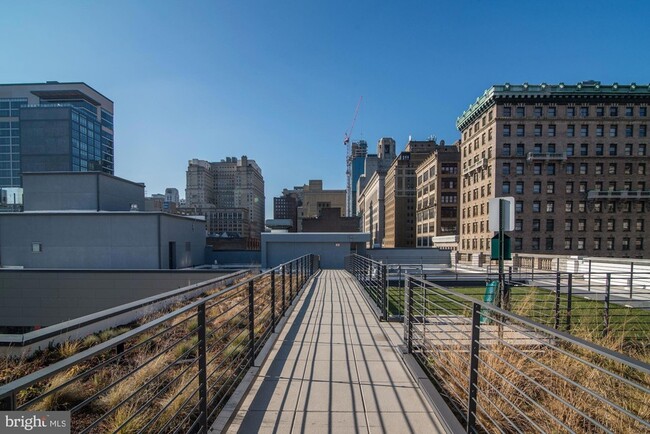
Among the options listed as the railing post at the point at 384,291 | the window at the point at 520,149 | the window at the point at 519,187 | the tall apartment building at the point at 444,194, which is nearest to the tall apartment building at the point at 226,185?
the tall apartment building at the point at 444,194

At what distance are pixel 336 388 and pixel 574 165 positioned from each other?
56.6m

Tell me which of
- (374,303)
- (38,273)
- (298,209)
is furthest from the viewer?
(298,209)

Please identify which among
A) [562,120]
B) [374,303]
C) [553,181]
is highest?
[562,120]

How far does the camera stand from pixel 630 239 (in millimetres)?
43812

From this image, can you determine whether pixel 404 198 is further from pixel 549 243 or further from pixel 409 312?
pixel 409 312

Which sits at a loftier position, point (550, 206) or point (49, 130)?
point (49, 130)

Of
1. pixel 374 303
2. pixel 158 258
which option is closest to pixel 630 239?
pixel 374 303

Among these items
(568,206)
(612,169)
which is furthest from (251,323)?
(612,169)

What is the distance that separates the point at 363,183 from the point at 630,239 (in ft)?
444

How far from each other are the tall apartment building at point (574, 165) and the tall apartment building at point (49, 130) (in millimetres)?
89383

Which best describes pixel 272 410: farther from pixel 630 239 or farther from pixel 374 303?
pixel 630 239

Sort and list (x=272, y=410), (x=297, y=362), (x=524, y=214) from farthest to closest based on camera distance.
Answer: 1. (x=524, y=214)
2. (x=297, y=362)
3. (x=272, y=410)

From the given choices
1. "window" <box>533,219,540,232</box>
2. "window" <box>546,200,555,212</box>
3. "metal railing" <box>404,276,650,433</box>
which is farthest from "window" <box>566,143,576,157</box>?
"metal railing" <box>404,276,650,433</box>

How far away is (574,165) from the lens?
44.3 m
